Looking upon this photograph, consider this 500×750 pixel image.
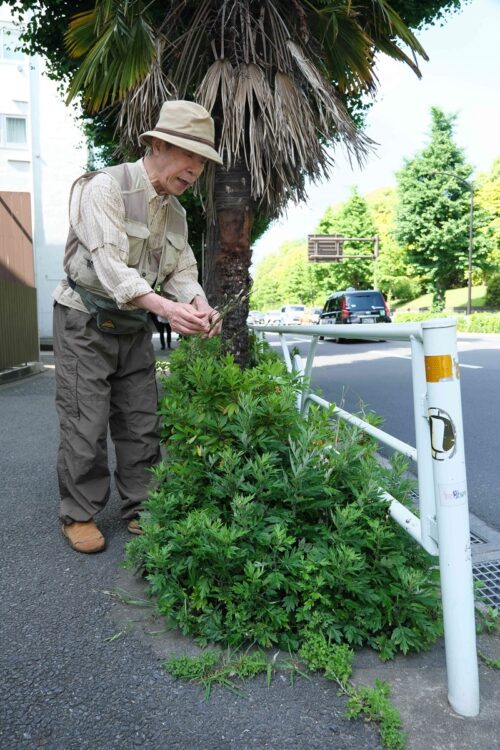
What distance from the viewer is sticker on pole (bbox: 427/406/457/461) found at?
1615 mm

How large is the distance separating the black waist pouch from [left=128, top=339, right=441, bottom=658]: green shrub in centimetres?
67

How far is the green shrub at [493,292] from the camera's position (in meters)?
44.6

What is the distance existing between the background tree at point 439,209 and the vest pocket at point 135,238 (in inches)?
1609

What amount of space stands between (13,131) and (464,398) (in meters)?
24.5

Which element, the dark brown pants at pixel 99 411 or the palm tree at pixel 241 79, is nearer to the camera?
the dark brown pants at pixel 99 411

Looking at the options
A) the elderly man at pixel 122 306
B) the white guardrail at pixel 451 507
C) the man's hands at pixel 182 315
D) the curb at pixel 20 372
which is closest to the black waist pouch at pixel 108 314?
the elderly man at pixel 122 306

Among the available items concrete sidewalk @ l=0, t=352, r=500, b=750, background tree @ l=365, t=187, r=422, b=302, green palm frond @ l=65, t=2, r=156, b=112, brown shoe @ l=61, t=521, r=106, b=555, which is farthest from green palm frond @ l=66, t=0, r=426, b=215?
background tree @ l=365, t=187, r=422, b=302

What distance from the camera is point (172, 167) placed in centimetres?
260

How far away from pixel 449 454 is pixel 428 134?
4556 centimetres

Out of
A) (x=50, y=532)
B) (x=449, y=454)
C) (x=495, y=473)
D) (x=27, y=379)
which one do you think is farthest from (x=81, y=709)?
(x=27, y=379)

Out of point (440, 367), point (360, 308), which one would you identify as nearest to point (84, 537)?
point (440, 367)

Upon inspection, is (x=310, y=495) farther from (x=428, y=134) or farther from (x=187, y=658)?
(x=428, y=134)

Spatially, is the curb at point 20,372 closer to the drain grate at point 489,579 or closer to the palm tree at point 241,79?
the palm tree at point 241,79

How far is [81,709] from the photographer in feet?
5.57
